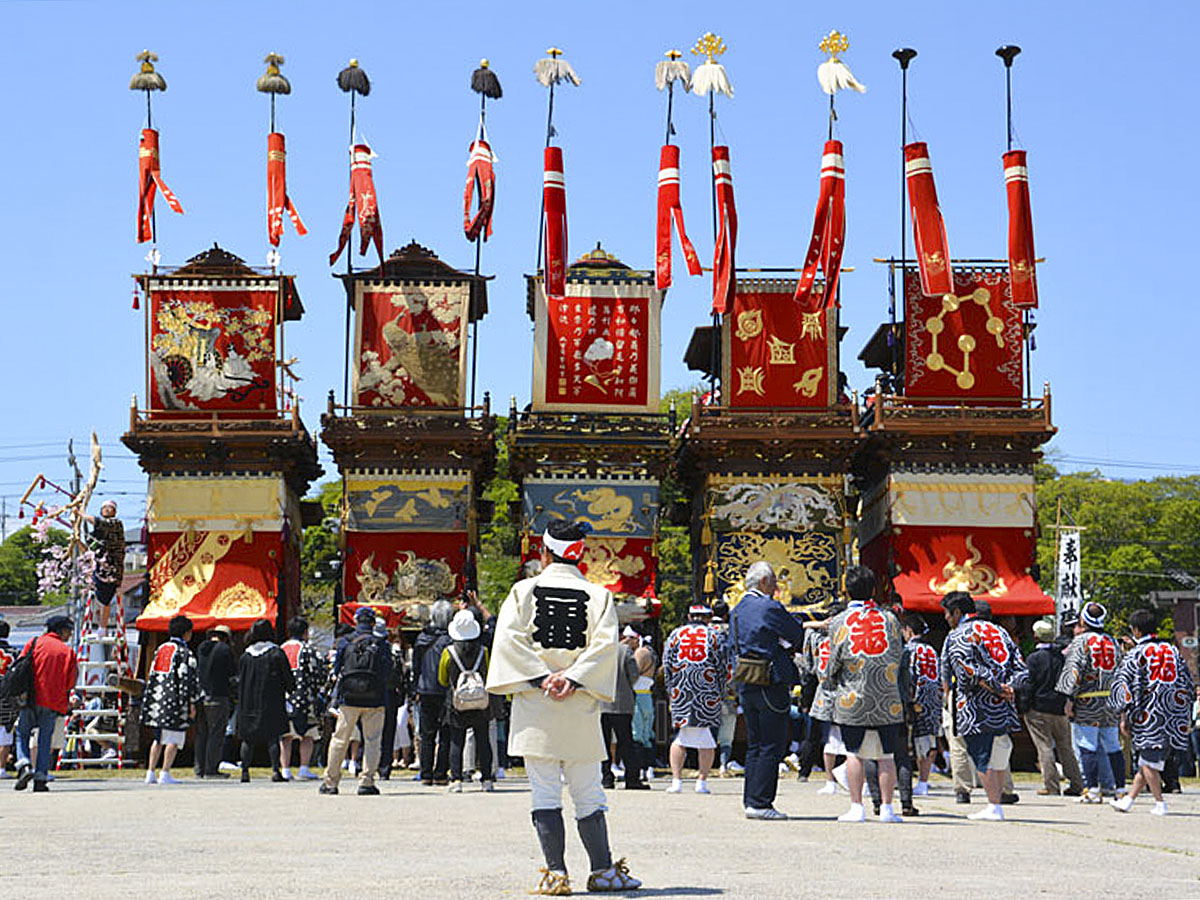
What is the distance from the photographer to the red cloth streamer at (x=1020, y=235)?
97.4ft

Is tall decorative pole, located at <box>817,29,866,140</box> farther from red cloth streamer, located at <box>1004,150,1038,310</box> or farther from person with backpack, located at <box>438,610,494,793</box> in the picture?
person with backpack, located at <box>438,610,494,793</box>

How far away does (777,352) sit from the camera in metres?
30.9

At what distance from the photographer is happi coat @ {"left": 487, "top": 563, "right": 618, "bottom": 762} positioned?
8.19 meters

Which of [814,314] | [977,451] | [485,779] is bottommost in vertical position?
[485,779]

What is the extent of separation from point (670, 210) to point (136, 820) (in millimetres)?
19724

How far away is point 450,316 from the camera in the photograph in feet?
103

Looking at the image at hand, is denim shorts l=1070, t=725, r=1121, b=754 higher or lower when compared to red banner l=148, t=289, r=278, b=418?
lower

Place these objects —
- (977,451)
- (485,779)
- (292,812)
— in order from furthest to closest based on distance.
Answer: (977,451) → (485,779) → (292,812)

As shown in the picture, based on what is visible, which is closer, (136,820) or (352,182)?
(136,820)

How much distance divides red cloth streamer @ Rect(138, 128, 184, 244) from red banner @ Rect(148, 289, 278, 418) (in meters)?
1.21

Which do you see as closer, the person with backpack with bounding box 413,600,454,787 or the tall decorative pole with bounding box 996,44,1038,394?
the person with backpack with bounding box 413,600,454,787

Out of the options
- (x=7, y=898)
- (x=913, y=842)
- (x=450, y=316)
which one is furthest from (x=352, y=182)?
(x=7, y=898)

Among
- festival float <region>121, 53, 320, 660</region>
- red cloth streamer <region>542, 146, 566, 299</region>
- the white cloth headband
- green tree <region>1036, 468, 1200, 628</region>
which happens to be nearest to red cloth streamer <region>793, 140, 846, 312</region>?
red cloth streamer <region>542, 146, 566, 299</region>

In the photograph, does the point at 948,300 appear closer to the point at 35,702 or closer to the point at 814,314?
the point at 814,314
